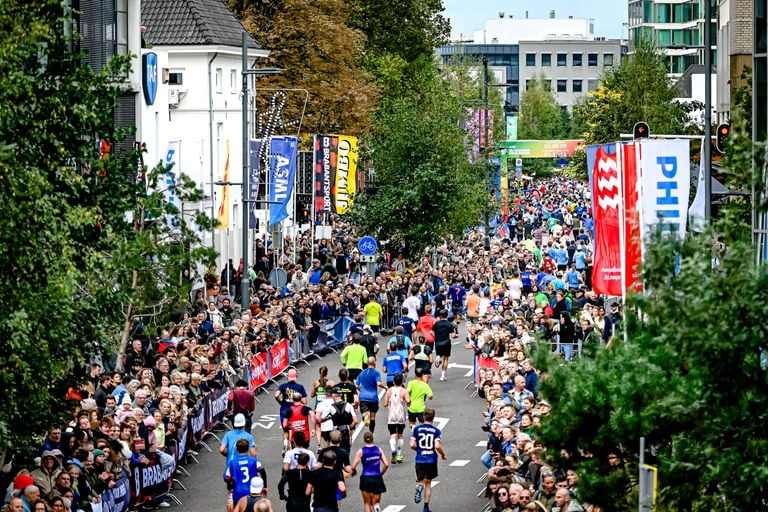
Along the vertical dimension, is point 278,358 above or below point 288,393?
below

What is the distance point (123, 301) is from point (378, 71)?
6087 cm

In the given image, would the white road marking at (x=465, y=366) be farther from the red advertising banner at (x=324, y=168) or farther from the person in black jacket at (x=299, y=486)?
the person in black jacket at (x=299, y=486)

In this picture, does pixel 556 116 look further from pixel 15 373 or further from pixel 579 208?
pixel 15 373

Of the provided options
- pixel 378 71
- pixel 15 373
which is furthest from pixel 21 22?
pixel 378 71

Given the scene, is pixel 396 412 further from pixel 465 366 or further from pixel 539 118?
pixel 539 118

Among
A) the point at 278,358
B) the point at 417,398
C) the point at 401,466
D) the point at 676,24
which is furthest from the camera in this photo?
the point at 676,24

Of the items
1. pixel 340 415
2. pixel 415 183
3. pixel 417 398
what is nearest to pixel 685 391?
pixel 340 415

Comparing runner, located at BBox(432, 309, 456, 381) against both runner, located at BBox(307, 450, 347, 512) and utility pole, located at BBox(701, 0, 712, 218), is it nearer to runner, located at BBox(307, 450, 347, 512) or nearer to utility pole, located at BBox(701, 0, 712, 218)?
utility pole, located at BBox(701, 0, 712, 218)

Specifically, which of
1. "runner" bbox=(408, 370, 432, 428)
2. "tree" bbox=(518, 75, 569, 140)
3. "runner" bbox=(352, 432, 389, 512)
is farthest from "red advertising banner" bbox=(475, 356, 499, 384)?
"tree" bbox=(518, 75, 569, 140)

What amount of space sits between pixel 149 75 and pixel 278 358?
922cm

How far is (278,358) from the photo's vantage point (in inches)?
1348

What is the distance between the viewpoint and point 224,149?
141 feet

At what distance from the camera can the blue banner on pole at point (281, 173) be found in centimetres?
4294

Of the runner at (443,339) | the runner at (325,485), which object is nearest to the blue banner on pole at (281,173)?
the runner at (443,339)
